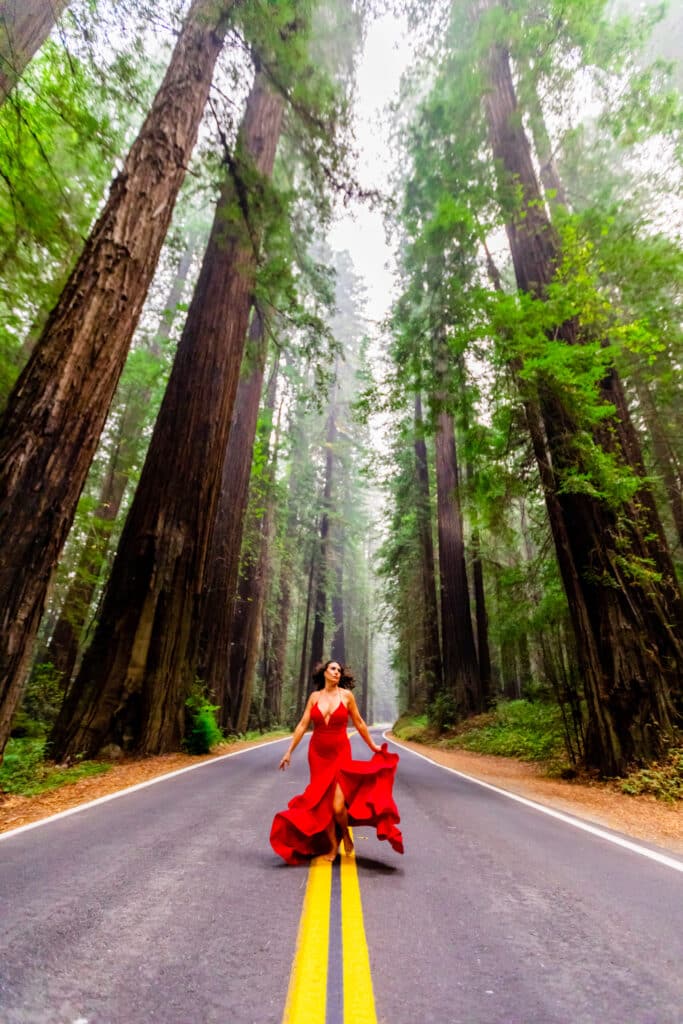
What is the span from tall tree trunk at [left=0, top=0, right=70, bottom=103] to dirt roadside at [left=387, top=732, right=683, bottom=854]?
11.3 metres

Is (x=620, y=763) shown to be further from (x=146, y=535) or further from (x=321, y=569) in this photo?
(x=321, y=569)

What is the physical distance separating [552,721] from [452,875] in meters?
11.5

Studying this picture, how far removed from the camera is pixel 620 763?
7.60m

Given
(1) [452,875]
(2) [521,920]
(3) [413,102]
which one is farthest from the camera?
(3) [413,102]

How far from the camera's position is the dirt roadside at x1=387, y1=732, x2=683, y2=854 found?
208 inches

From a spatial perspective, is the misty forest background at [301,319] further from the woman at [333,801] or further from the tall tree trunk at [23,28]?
the woman at [333,801]

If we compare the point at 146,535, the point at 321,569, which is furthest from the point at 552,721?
the point at 321,569

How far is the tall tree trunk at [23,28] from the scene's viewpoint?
6.14 metres

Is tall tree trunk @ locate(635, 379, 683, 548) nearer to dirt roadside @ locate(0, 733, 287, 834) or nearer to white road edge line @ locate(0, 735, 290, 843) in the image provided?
white road edge line @ locate(0, 735, 290, 843)

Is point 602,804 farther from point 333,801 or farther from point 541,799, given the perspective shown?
point 333,801

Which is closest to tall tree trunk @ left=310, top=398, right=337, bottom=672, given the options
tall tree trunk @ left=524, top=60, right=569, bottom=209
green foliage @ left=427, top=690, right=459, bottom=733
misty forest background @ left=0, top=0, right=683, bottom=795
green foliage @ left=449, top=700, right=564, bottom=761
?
green foliage @ left=427, top=690, right=459, bottom=733

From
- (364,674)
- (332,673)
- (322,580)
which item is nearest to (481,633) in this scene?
(322,580)

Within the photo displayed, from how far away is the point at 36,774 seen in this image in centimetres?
689

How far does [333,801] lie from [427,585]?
58.7ft
